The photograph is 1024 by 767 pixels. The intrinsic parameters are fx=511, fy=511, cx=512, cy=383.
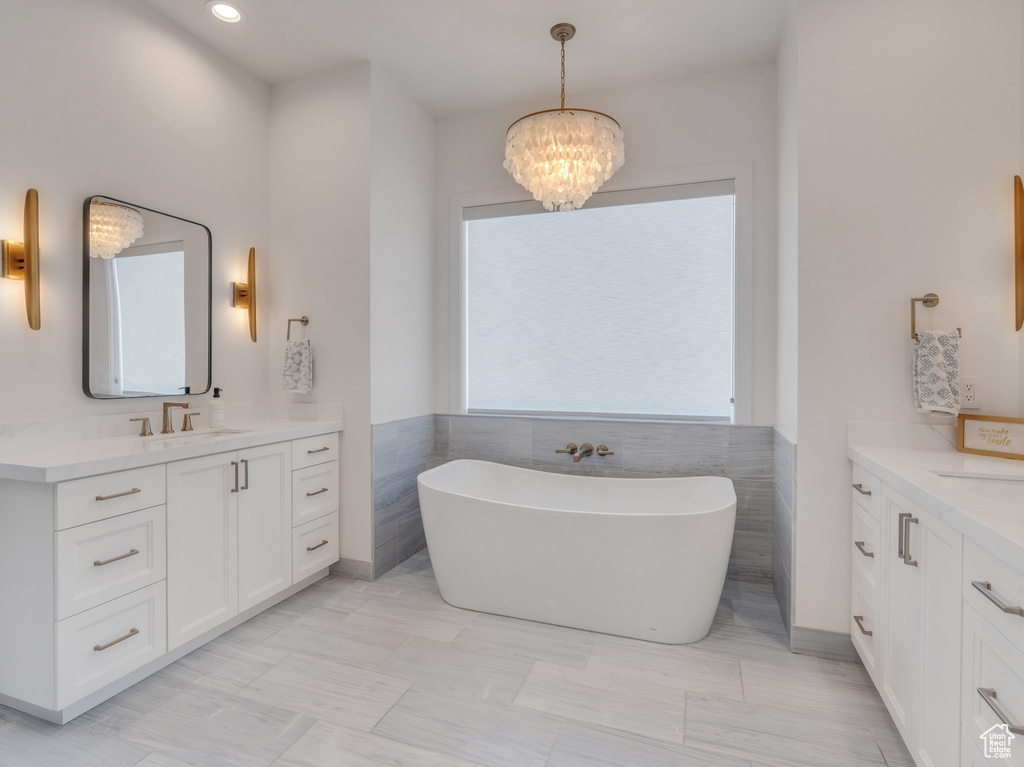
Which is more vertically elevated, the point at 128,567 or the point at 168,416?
the point at 168,416

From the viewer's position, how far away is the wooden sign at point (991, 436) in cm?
176

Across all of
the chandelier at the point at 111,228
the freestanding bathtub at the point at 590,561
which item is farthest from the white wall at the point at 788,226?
the chandelier at the point at 111,228

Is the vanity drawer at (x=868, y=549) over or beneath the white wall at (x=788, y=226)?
beneath

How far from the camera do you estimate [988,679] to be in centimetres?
107

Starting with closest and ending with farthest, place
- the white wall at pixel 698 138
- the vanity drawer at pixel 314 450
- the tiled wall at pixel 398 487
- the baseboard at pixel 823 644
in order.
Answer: the baseboard at pixel 823 644 → the vanity drawer at pixel 314 450 → the white wall at pixel 698 138 → the tiled wall at pixel 398 487

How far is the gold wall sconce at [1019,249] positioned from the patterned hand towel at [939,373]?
214mm

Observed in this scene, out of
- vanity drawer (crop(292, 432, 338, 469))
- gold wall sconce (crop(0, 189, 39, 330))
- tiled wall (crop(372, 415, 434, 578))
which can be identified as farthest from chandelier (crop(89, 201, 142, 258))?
tiled wall (crop(372, 415, 434, 578))

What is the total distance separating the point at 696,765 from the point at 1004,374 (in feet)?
5.76

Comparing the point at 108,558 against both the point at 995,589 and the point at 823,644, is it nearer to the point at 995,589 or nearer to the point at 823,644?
the point at 995,589

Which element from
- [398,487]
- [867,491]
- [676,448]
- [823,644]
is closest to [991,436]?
[867,491]

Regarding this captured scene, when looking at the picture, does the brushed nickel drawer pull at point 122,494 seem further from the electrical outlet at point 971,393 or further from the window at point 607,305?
the electrical outlet at point 971,393

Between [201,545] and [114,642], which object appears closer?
[114,642]

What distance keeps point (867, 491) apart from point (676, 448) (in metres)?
1.12

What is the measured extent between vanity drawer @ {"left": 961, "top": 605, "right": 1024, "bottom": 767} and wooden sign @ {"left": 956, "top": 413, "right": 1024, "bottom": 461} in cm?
95
